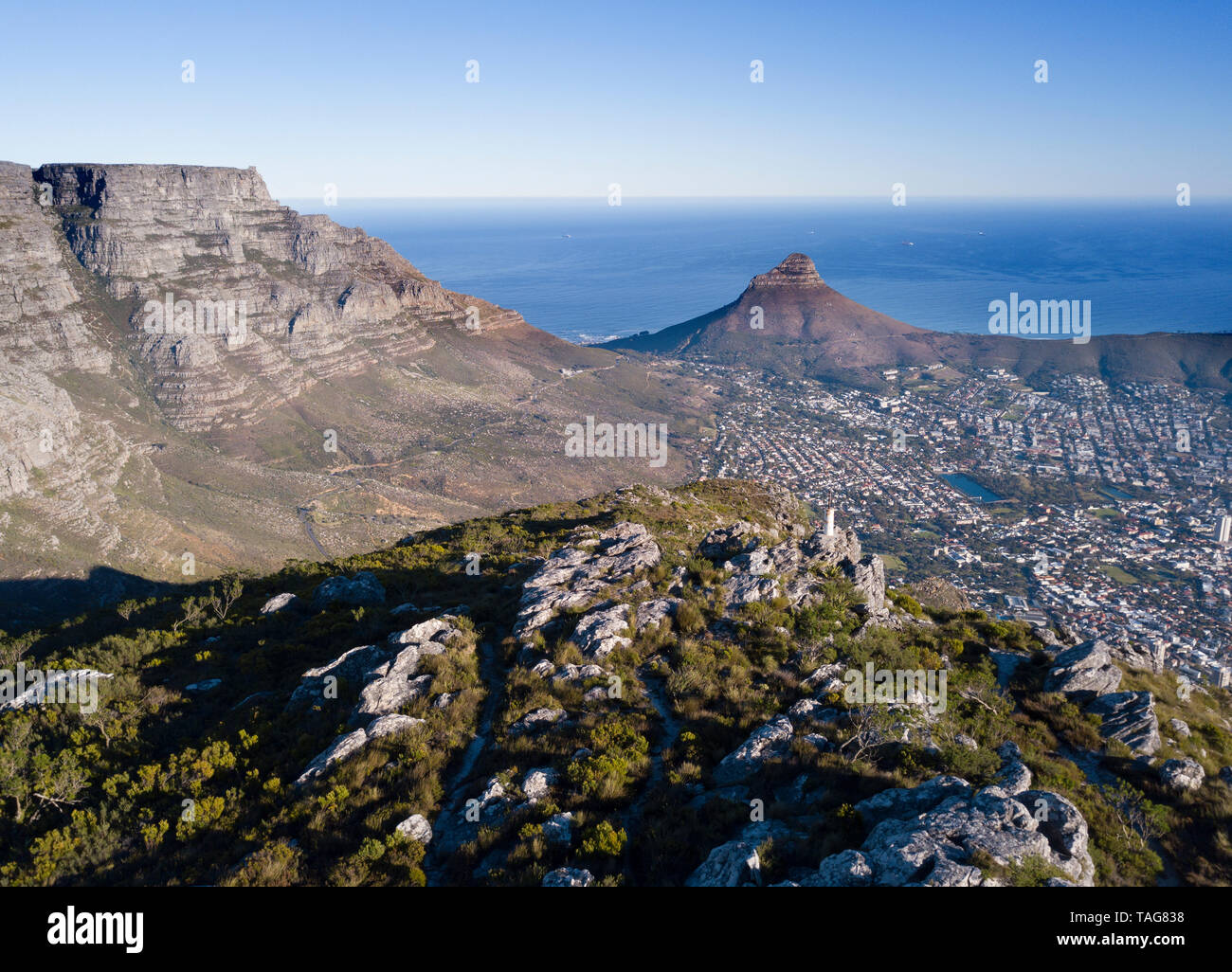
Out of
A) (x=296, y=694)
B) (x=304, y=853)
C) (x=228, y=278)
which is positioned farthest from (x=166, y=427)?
(x=304, y=853)

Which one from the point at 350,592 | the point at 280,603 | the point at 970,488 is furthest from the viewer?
the point at 970,488

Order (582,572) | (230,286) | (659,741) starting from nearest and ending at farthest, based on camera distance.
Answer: (659,741), (582,572), (230,286)

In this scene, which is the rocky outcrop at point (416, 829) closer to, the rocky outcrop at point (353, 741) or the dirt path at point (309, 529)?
the rocky outcrop at point (353, 741)

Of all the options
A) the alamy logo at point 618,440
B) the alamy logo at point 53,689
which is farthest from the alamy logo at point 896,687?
the alamy logo at point 618,440

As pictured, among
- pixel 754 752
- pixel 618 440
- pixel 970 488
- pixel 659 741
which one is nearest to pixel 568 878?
pixel 659 741

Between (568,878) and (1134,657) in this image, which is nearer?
(568,878)

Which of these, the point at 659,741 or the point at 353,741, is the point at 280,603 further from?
the point at 659,741
